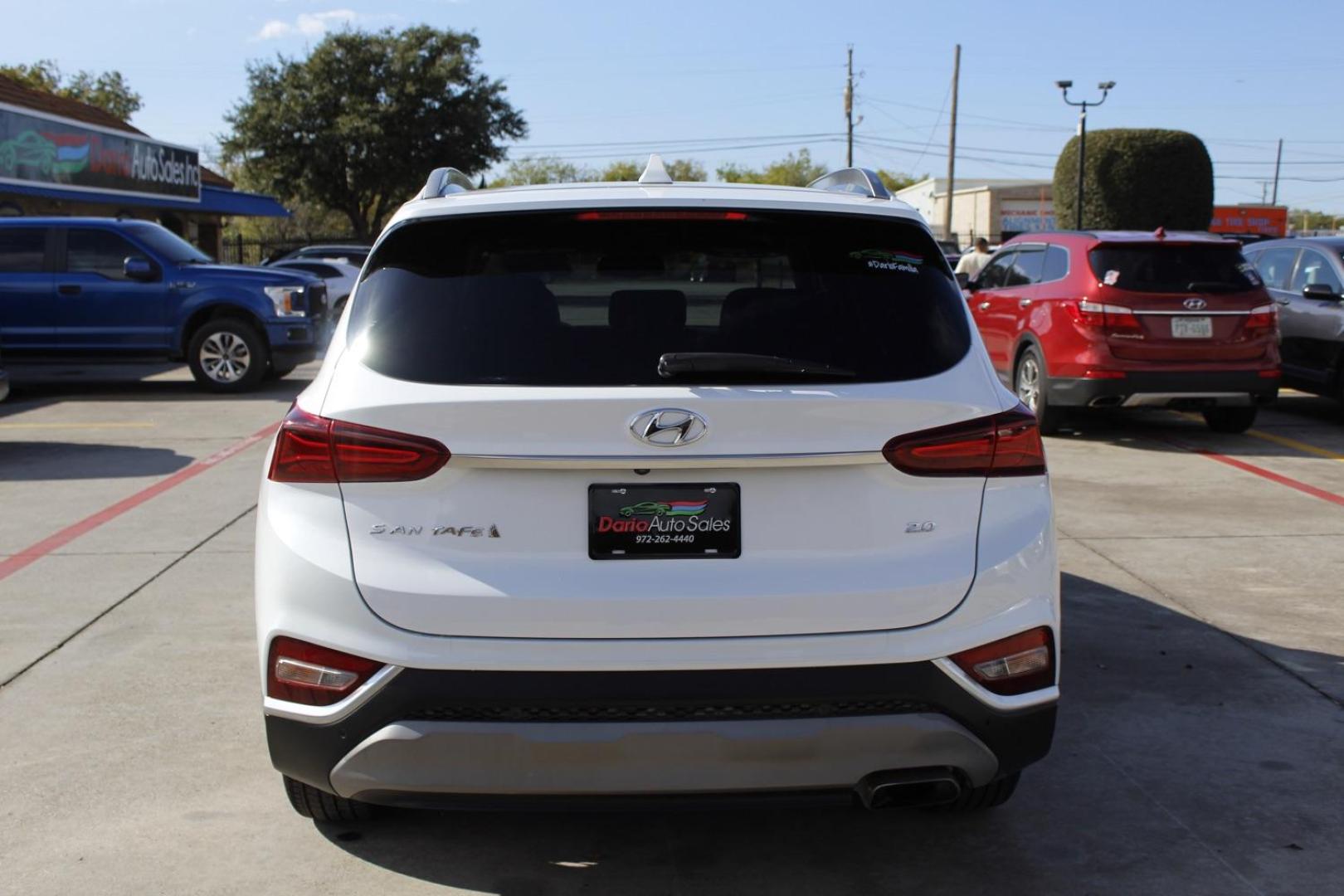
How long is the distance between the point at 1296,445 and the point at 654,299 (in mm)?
9547

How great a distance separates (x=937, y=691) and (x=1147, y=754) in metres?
1.68

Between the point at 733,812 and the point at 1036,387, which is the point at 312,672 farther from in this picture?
the point at 1036,387

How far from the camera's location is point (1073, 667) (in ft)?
17.1

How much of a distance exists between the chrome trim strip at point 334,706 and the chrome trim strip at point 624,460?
50 cm

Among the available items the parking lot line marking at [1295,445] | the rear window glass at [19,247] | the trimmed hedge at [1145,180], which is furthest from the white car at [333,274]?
the trimmed hedge at [1145,180]

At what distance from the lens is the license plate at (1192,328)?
1077 centimetres

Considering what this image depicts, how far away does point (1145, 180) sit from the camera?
42.9m

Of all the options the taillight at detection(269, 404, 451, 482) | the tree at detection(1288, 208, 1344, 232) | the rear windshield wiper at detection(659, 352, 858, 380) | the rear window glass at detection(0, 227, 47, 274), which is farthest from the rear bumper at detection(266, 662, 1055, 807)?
the tree at detection(1288, 208, 1344, 232)

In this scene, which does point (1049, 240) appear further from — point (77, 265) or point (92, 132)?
point (92, 132)

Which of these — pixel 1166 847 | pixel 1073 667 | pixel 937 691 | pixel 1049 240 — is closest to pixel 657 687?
pixel 937 691

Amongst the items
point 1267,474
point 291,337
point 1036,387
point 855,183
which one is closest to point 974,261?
point 1036,387

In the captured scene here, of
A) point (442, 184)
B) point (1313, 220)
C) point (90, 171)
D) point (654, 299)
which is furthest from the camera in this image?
point (1313, 220)

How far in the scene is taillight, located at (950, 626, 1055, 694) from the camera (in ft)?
10.1

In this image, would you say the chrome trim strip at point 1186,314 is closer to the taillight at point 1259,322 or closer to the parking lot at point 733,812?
the taillight at point 1259,322
